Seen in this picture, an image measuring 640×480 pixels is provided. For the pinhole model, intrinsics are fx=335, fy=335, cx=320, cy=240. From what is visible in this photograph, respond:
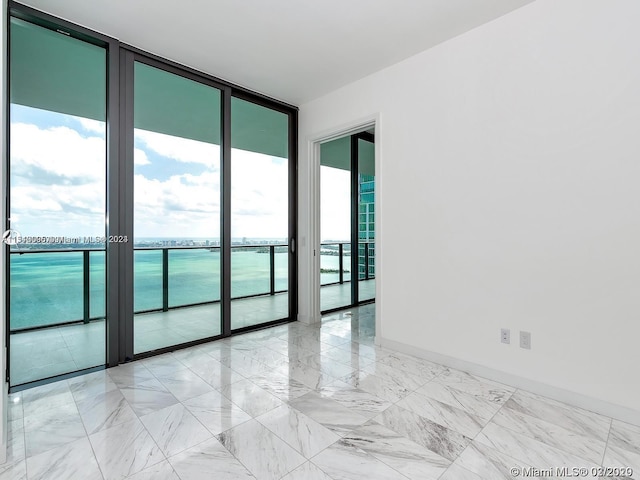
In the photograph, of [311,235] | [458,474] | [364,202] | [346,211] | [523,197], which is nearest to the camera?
[458,474]

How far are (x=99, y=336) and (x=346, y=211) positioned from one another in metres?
3.33

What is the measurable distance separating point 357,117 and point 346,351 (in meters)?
2.38

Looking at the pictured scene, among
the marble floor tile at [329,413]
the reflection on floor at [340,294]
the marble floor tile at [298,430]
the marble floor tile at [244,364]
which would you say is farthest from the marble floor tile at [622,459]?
the reflection on floor at [340,294]

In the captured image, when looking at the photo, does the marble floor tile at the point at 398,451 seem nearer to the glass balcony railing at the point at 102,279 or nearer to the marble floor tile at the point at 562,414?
the marble floor tile at the point at 562,414

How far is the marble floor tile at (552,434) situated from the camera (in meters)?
1.71

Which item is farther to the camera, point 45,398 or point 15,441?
point 45,398

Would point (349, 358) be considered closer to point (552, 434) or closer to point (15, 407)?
point (552, 434)

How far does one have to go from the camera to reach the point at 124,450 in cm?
173

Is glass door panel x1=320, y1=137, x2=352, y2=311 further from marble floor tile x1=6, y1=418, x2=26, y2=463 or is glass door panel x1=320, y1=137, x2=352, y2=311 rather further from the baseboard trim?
marble floor tile x1=6, y1=418, x2=26, y2=463

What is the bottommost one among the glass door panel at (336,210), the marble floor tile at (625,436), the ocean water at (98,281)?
the marble floor tile at (625,436)

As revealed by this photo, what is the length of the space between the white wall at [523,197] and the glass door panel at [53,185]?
2.55 meters

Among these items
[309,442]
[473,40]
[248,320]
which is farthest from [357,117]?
[309,442]

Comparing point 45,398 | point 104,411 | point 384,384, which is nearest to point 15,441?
point 104,411

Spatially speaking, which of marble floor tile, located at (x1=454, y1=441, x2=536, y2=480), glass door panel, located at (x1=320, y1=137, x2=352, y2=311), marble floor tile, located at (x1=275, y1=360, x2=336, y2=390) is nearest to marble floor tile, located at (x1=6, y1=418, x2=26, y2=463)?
marble floor tile, located at (x1=275, y1=360, x2=336, y2=390)
